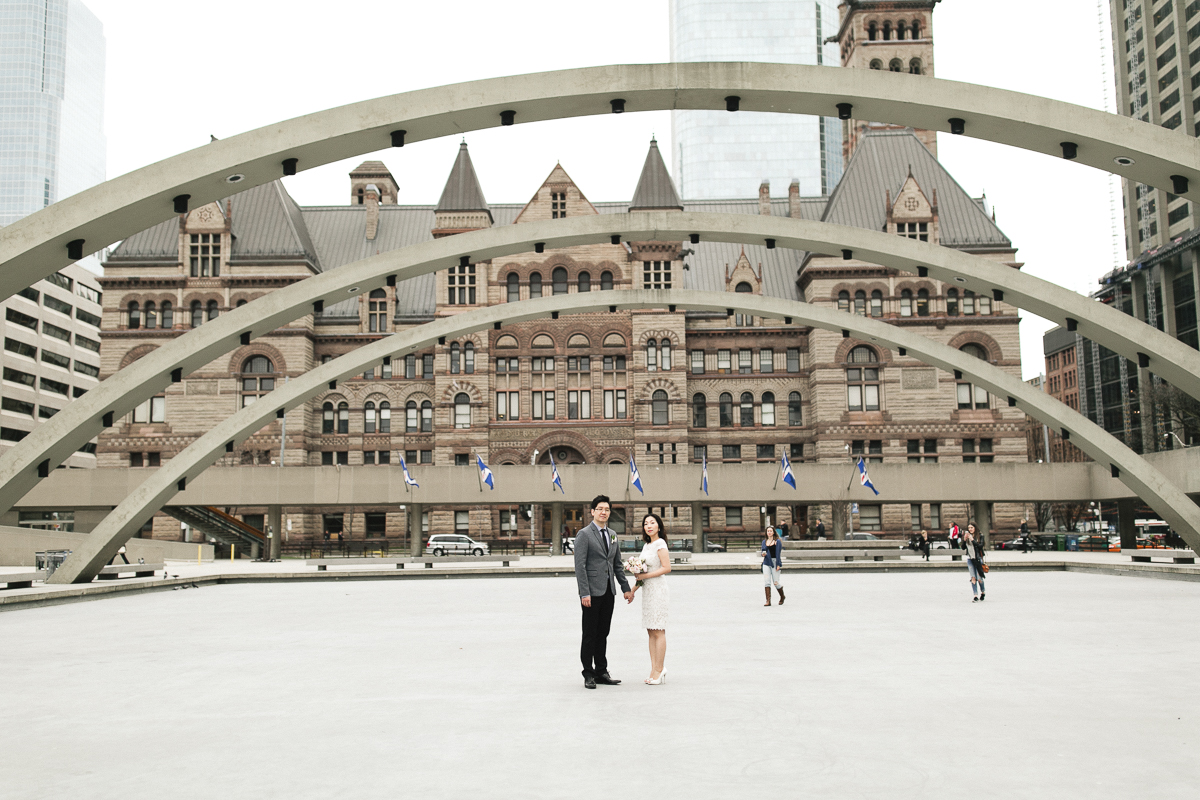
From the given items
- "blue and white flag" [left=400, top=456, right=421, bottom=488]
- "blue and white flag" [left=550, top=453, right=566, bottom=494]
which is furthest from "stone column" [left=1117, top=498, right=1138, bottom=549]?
"blue and white flag" [left=400, top=456, right=421, bottom=488]

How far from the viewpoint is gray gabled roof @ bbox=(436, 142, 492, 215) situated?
55312mm

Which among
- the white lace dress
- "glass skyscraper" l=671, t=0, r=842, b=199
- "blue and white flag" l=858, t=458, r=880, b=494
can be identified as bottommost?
the white lace dress

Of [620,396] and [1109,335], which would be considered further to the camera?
[620,396]

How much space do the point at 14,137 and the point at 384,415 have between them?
481ft

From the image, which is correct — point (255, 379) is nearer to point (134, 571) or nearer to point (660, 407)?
point (660, 407)

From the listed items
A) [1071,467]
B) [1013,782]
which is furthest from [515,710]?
[1071,467]

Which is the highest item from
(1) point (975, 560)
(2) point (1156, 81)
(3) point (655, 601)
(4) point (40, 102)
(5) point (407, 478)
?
(4) point (40, 102)

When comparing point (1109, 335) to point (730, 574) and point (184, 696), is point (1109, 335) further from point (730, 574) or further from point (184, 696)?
point (184, 696)

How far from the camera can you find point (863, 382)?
177 feet

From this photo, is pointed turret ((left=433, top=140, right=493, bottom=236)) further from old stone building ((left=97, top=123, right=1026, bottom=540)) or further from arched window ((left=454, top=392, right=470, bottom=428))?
arched window ((left=454, top=392, right=470, bottom=428))

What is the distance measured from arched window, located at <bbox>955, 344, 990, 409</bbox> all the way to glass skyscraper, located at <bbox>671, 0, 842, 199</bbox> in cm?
8433

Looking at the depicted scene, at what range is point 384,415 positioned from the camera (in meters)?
56.8

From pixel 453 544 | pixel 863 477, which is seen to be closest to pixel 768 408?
pixel 863 477

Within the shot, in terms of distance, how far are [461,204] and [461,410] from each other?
11194mm
